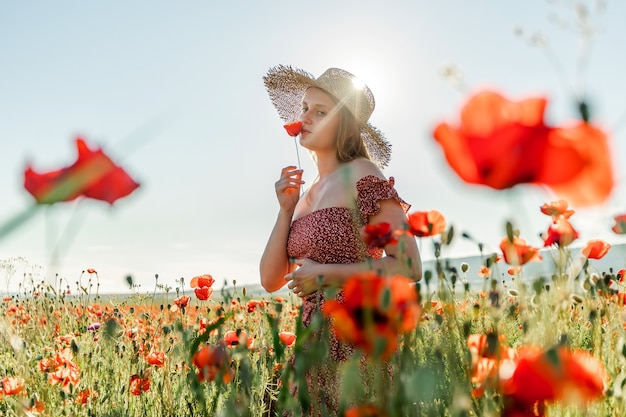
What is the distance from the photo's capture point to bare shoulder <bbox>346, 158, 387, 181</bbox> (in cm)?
265

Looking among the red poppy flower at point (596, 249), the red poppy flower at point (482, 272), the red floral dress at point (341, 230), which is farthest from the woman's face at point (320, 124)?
the red poppy flower at point (596, 249)

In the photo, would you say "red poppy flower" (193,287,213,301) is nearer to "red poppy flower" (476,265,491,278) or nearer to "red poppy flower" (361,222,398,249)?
"red poppy flower" (476,265,491,278)

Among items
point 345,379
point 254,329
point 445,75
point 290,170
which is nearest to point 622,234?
point 445,75

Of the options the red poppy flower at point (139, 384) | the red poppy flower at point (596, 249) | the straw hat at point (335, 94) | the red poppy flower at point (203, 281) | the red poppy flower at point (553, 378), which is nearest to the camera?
the red poppy flower at point (553, 378)

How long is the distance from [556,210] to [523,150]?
917 millimetres

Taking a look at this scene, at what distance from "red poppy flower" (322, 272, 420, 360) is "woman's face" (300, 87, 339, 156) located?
207 centimetres

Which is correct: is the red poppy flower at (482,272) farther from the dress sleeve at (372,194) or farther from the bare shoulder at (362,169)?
the bare shoulder at (362,169)

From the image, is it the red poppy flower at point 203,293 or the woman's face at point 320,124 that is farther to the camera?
the woman's face at point 320,124

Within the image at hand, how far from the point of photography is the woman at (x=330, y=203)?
2375 millimetres

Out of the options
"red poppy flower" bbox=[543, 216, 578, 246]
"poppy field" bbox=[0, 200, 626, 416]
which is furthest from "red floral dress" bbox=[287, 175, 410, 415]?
"red poppy flower" bbox=[543, 216, 578, 246]

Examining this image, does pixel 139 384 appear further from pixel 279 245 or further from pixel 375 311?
pixel 375 311

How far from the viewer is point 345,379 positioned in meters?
0.82

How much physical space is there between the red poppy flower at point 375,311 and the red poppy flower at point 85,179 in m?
0.44

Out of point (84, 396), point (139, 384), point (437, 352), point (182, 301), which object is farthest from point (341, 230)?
point (437, 352)
